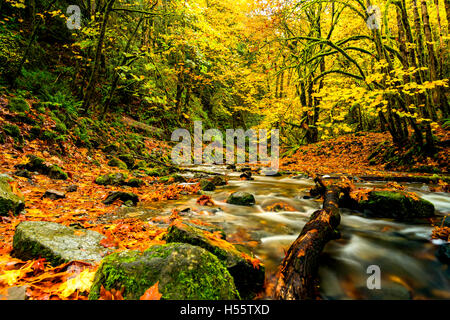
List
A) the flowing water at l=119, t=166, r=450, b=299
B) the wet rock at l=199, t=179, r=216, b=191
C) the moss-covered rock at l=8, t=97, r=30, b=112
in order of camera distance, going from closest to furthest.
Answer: the flowing water at l=119, t=166, r=450, b=299 < the moss-covered rock at l=8, t=97, r=30, b=112 < the wet rock at l=199, t=179, r=216, b=191

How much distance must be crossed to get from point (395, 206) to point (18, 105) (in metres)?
9.55

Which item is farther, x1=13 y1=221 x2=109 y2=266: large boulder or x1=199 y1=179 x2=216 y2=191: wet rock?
x1=199 y1=179 x2=216 y2=191: wet rock

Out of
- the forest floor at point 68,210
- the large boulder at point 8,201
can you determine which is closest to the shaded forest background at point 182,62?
the forest floor at point 68,210

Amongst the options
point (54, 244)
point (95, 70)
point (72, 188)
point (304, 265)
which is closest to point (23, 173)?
point (72, 188)

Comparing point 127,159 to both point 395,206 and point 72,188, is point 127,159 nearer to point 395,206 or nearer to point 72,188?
point 72,188

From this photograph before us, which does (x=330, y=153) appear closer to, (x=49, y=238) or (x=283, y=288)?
(x=283, y=288)

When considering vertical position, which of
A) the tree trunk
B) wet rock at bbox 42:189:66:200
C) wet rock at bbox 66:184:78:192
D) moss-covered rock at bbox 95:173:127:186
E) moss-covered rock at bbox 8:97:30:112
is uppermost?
the tree trunk

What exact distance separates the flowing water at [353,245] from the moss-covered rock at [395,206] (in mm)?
192

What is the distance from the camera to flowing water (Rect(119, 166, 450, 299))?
2.27m

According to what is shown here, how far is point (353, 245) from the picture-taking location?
309cm

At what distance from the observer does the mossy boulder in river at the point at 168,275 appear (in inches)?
55.9

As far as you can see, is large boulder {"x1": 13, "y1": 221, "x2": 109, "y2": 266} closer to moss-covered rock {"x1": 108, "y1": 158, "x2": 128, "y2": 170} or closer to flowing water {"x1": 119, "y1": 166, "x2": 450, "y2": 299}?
flowing water {"x1": 119, "y1": 166, "x2": 450, "y2": 299}

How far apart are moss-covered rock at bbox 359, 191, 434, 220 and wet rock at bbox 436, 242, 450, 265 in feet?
3.84

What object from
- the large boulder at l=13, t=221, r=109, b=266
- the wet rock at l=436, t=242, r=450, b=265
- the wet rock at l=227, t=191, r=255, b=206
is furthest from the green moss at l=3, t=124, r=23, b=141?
the wet rock at l=436, t=242, r=450, b=265
